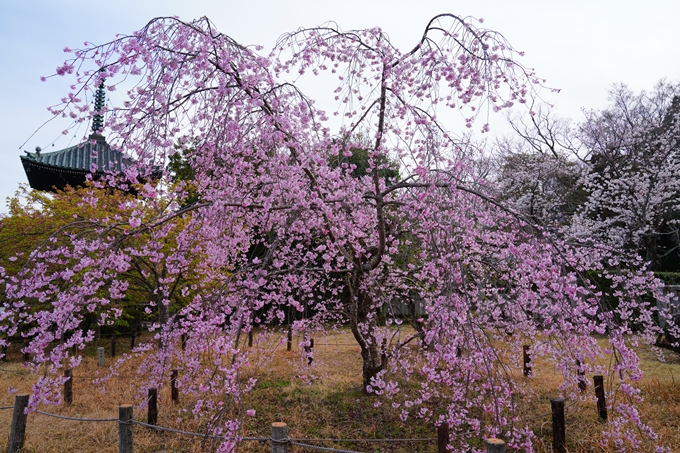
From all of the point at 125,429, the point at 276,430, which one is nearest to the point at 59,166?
the point at 125,429

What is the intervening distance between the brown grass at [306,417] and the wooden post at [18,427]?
0.13 metres

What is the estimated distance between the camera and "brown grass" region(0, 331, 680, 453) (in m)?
5.03

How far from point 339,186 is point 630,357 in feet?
10.4

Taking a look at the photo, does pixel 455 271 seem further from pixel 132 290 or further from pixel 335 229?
pixel 132 290

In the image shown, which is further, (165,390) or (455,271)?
(165,390)

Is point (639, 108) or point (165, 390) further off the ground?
point (639, 108)

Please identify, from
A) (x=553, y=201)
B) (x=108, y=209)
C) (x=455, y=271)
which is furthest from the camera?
(x=553, y=201)

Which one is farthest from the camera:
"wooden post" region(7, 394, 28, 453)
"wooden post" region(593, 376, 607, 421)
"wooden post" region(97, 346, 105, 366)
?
"wooden post" region(97, 346, 105, 366)

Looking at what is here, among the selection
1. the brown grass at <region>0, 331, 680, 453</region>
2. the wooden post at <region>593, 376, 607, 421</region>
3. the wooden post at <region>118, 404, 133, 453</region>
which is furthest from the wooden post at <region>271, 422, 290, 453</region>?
the wooden post at <region>593, 376, 607, 421</region>

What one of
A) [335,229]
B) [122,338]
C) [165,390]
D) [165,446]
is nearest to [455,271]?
[335,229]

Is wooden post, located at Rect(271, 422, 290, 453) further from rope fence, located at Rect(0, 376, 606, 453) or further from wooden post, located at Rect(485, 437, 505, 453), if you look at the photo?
wooden post, located at Rect(485, 437, 505, 453)

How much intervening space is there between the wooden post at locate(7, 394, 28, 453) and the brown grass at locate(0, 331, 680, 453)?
0.41 ft

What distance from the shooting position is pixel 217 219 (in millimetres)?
4359

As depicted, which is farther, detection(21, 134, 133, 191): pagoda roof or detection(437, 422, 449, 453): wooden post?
detection(21, 134, 133, 191): pagoda roof
